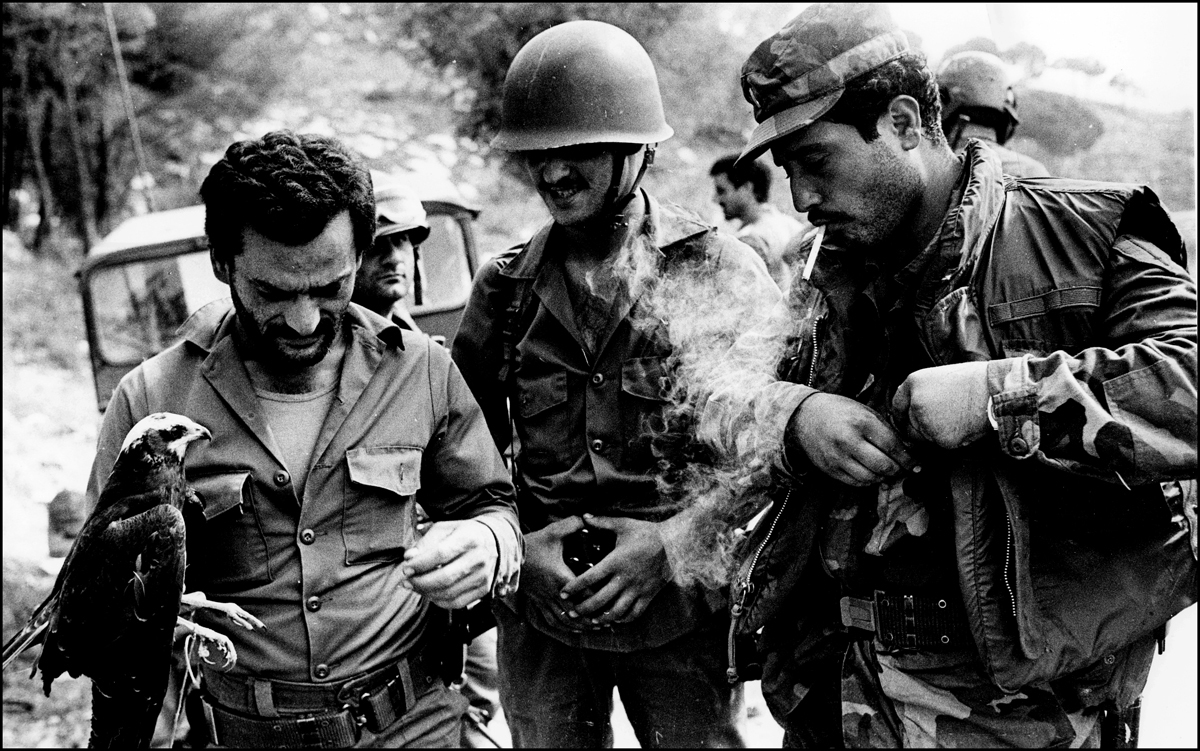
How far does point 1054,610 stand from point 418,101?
49.0 feet

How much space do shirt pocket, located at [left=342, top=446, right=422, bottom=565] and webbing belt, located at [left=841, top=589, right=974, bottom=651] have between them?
130cm

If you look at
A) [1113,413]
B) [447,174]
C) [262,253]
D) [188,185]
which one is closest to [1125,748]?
[1113,413]

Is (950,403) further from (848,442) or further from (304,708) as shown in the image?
(304,708)

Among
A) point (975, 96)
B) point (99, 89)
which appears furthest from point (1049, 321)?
point (99, 89)

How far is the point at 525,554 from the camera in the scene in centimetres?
320

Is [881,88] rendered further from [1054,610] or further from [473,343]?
[473,343]

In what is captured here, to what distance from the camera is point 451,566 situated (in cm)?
252

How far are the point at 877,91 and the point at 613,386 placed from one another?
1257 millimetres

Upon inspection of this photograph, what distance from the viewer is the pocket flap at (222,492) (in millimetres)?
2625

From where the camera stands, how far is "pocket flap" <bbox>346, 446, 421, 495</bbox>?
9.01 ft

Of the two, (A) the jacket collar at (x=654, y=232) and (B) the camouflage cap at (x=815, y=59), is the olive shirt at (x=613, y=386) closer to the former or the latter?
(A) the jacket collar at (x=654, y=232)

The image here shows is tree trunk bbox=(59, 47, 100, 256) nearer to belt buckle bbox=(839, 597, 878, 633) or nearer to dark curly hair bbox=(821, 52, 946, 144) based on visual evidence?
dark curly hair bbox=(821, 52, 946, 144)

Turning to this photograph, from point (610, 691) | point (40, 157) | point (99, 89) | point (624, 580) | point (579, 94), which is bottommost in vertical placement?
point (610, 691)

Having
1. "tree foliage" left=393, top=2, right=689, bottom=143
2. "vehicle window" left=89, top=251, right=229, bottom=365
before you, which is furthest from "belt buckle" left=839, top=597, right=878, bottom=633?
"tree foliage" left=393, top=2, right=689, bottom=143
